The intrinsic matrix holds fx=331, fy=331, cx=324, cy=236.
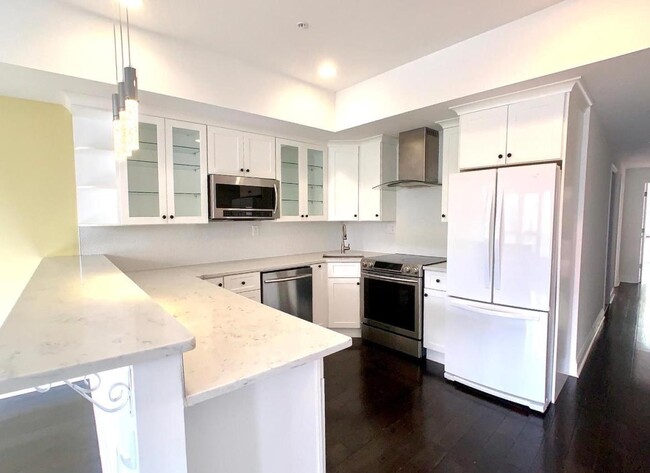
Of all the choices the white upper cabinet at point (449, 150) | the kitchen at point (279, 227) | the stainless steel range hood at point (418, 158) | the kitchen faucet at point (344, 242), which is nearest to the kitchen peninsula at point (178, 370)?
the kitchen at point (279, 227)

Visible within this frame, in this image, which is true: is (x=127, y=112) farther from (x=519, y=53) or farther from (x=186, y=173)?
(x=519, y=53)

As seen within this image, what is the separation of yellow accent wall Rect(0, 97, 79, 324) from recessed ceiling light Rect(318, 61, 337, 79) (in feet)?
7.04

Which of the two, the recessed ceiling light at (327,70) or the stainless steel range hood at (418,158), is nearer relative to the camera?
the recessed ceiling light at (327,70)

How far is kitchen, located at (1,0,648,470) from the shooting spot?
8.89 ft

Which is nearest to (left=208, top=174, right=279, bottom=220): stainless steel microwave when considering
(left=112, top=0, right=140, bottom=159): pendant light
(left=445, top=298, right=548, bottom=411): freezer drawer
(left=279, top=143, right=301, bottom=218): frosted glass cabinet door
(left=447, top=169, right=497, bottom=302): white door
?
(left=279, top=143, right=301, bottom=218): frosted glass cabinet door

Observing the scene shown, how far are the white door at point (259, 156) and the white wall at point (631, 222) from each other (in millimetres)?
6935

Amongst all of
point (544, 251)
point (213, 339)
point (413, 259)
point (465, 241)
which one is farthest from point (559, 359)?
Answer: point (213, 339)

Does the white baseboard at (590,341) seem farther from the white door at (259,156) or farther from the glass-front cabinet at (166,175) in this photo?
the glass-front cabinet at (166,175)

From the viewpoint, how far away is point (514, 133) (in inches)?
96.3

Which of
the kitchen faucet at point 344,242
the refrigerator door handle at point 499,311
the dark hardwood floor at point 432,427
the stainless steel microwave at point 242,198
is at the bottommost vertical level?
the dark hardwood floor at point 432,427

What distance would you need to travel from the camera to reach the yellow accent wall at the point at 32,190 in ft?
8.29

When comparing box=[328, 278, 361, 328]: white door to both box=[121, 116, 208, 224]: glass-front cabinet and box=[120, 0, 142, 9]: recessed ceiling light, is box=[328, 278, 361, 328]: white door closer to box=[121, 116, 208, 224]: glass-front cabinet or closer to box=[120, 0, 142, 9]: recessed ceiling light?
box=[121, 116, 208, 224]: glass-front cabinet

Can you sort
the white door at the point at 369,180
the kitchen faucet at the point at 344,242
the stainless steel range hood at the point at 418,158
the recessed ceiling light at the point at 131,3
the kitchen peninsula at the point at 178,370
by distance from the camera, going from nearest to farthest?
the kitchen peninsula at the point at 178,370, the recessed ceiling light at the point at 131,3, the stainless steel range hood at the point at 418,158, the white door at the point at 369,180, the kitchen faucet at the point at 344,242

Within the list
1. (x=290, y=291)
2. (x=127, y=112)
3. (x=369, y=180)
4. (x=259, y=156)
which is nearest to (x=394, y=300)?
(x=290, y=291)
